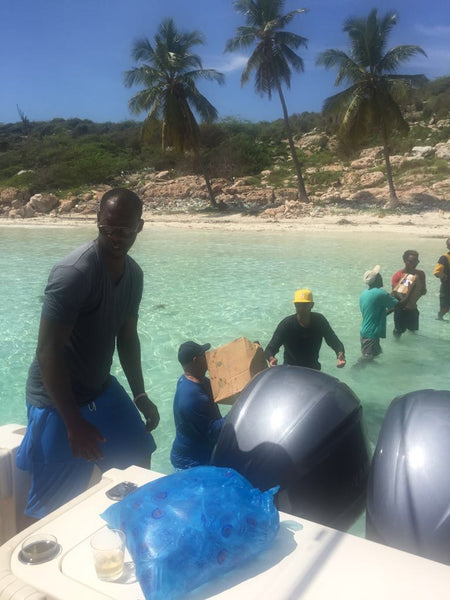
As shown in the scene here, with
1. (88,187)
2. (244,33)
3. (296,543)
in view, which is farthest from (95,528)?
(88,187)

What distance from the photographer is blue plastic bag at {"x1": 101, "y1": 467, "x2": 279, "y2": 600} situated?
1397 mm

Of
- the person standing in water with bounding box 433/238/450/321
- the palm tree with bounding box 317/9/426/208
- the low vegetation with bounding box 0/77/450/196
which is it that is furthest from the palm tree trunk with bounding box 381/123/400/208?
the person standing in water with bounding box 433/238/450/321

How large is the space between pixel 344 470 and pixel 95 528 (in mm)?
1379

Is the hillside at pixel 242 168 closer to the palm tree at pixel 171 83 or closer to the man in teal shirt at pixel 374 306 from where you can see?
the palm tree at pixel 171 83

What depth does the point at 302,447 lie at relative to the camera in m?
2.47

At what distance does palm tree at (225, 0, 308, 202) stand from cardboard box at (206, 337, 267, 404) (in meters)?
21.3

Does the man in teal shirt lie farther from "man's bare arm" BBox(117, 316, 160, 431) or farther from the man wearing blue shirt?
"man's bare arm" BBox(117, 316, 160, 431)

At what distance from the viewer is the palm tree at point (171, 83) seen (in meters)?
25.4

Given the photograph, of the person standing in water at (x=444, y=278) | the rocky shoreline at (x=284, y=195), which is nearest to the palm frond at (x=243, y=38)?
the rocky shoreline at (x=284, y=195)

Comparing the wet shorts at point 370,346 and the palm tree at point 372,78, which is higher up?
the palm tree at point 372,78

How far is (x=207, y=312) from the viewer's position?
930 centimetres

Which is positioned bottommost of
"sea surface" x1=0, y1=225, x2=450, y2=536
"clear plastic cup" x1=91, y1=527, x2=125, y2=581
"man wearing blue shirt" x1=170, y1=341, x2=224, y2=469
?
"sea surface" x1=0, y1=225, x2=450, y2=536

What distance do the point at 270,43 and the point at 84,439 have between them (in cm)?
2530

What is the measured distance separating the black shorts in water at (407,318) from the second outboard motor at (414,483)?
14.7 feet
